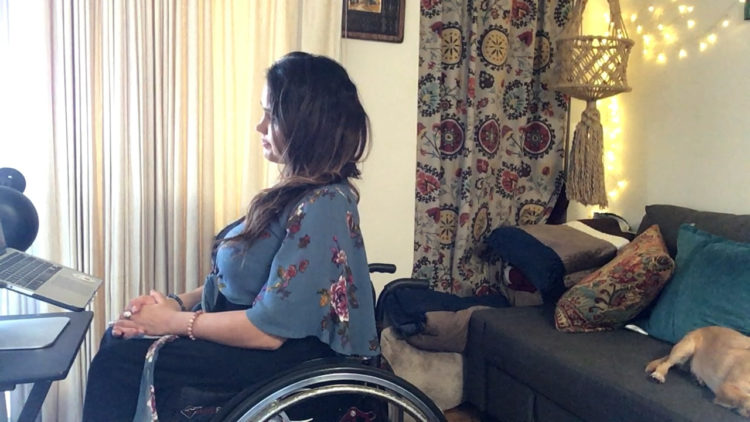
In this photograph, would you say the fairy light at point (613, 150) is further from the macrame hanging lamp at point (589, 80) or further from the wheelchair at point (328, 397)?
the wheelchair at point (328, 397)

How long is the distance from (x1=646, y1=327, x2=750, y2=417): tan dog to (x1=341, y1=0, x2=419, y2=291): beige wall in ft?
3.54

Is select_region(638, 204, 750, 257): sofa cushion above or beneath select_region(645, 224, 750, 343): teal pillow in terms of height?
above

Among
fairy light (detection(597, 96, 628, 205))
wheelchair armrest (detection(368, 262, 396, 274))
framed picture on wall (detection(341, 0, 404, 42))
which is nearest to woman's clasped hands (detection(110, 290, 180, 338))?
wheelchair armrest (detection(368, 262, 396, 274))

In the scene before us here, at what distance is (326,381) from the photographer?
3.52 feet

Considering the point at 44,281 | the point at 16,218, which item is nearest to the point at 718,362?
the point at 44,281

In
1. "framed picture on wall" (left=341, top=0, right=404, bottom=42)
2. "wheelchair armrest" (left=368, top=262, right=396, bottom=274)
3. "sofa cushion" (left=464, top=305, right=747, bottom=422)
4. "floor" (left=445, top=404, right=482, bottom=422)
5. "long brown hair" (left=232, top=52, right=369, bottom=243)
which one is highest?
"framed picture on wall" (left=341, top=0, right=404, bottom=42)

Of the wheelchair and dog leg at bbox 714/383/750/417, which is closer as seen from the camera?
the wheelchair

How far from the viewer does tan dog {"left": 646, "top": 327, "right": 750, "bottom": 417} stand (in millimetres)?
1392

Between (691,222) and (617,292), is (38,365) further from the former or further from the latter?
(691,222)

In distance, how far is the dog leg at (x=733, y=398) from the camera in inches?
53.5

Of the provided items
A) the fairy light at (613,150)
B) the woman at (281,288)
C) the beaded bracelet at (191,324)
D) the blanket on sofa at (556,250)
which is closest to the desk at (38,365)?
the woman at (281,288)

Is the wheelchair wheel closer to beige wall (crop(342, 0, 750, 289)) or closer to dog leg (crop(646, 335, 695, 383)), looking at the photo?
dog leg (crop(646, 335, 695, 383))

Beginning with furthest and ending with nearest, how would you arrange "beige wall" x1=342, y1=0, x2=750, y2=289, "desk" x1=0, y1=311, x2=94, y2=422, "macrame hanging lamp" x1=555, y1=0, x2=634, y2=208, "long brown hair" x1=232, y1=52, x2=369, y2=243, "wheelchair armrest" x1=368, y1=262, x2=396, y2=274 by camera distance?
"macrame hanging lamp" x1=555, y1=0, x2=634, y2=208 → "beige wall" x1=342, y1=0, x2=750, y2=289 → "wheelchair armrest" x1=368, y1=262, x2=396, y2=274 → "long brown hair" x1=232, y1=52, x2=369, y2=243 → "desk" x1=0, y1=311, x2=94, y2=422

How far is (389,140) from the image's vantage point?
2338 mm
